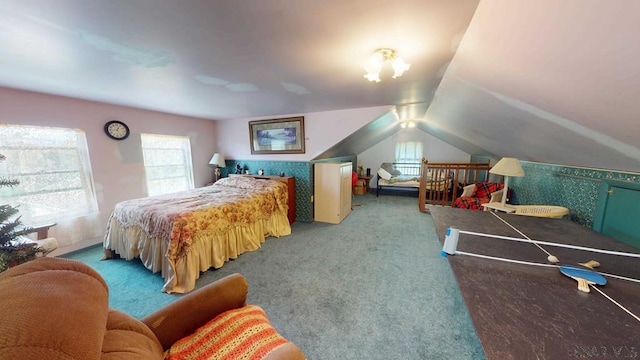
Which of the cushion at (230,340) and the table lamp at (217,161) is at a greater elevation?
the table lamp at (217,161)

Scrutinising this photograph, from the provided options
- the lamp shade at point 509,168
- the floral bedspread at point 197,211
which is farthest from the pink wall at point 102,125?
the lamp shade at point 509,168

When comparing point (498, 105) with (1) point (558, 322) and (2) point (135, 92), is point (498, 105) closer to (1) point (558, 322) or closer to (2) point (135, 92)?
(1) point (558, 322)

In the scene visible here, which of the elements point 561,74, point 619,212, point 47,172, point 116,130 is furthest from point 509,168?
point 47,172

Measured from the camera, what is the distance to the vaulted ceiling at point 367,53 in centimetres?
104

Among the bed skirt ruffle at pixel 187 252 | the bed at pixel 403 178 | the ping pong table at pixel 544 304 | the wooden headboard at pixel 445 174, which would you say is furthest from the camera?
the bed at pixel 403 178

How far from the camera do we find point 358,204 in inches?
210

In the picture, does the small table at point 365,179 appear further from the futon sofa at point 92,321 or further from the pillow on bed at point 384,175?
the futon sofa at point 92,321

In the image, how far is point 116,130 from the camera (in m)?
3.15

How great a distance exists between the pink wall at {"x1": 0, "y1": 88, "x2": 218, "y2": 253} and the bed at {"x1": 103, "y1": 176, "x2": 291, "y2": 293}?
827 millimetres

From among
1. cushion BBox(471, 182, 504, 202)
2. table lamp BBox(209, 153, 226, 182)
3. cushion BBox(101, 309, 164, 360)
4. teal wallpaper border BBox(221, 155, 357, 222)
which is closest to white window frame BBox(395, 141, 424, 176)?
cushion BBox(471, 182, 504, 202)

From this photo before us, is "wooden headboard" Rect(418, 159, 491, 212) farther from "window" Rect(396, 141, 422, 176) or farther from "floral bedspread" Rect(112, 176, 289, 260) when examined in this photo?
"floral bedspread" Rect(112, 176, 289, 260)

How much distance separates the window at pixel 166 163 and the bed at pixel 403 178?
490 centimetres

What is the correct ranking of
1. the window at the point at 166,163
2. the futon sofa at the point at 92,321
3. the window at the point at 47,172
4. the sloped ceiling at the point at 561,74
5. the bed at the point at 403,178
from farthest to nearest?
the bed at the point at 403,178, the window at the point at 166,163, the window at the point at 47,172, the sloped ceiling at the point at 561,74, the futon sofa at the point at 92,321

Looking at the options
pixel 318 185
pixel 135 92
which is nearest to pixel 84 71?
pixel 135 92
